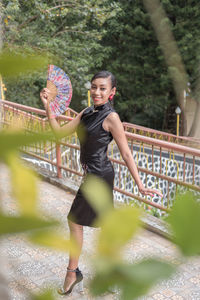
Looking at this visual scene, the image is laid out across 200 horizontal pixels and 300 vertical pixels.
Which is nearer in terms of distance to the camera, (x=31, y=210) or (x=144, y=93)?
(x=31, y=210)

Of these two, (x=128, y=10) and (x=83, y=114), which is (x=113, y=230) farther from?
(x=128, y=10)

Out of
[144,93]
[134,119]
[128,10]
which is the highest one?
[128,10]

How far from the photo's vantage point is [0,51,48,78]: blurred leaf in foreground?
0.17 m

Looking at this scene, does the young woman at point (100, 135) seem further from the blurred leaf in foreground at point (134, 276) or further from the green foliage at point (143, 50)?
the green foliage at point (143, 50)

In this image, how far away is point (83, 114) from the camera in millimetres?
2018

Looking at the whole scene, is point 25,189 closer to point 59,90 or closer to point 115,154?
point 59,90

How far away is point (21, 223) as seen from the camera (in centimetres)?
16

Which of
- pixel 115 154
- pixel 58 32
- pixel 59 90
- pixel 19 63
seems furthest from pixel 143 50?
pixel 19 63

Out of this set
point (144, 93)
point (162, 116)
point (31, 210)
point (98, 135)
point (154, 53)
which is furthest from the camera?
point (162, 116)

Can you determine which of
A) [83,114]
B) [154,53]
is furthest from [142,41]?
[83,114]

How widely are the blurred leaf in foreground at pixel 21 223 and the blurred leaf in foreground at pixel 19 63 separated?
6 centimetres

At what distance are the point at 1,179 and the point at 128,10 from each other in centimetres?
1352

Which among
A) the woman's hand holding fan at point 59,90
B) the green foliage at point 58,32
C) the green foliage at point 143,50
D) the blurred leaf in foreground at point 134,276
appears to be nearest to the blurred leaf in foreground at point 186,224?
the blurred leaf in foreground at point 134,276

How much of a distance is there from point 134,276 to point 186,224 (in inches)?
1.3
